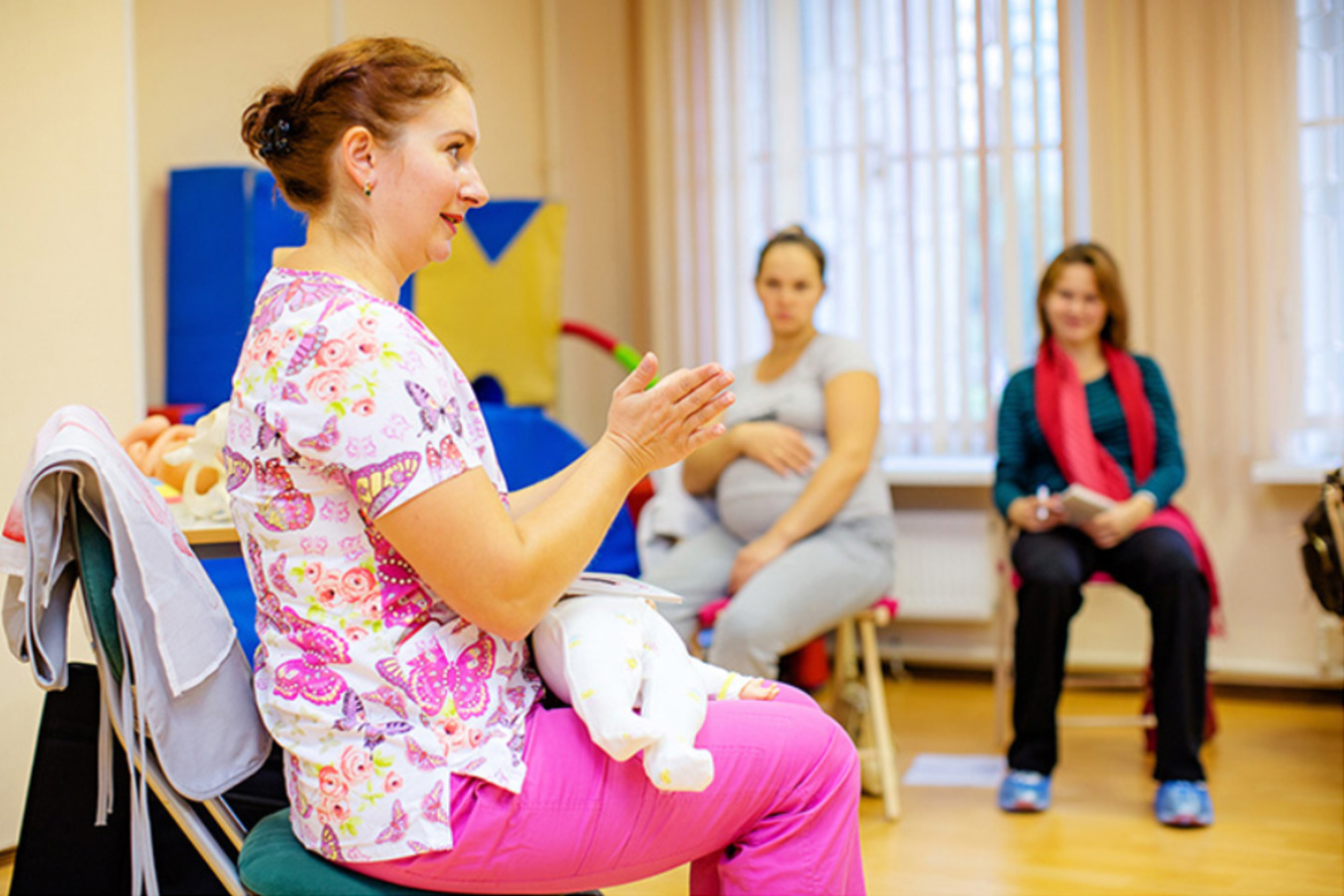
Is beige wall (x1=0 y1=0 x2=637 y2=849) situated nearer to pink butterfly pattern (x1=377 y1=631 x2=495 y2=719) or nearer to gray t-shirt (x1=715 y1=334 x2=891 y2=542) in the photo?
gray t-shirt (x1=715 y1=334 x2=891 y2=542)

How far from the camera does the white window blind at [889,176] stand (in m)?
3.80

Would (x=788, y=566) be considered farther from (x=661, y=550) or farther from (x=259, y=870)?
(x=259, y=870)

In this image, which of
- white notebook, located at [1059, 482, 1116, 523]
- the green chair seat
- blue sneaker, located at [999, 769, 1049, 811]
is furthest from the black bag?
the green chair seat

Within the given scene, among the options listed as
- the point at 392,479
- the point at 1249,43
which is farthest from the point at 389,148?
the point at 1249,43

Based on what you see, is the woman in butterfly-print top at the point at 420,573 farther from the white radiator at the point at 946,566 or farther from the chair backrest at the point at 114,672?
the white radiator at the point at 946,566

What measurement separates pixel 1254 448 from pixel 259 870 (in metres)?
3.07

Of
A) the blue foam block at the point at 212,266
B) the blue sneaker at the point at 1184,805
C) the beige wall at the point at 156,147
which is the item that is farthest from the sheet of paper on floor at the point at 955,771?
the blue foam block at the point at 212,266

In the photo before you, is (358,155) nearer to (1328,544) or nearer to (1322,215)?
(1328,544)

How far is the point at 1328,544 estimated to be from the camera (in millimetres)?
2811

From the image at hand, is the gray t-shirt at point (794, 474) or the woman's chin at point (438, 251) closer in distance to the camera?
the woman's chin at point (438, 251)

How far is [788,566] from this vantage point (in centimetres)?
281

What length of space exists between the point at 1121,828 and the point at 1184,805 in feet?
0.43

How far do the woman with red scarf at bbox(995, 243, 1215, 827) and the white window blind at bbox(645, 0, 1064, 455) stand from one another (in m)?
0.62

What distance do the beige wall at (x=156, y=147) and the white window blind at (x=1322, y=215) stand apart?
2081 millimetres
